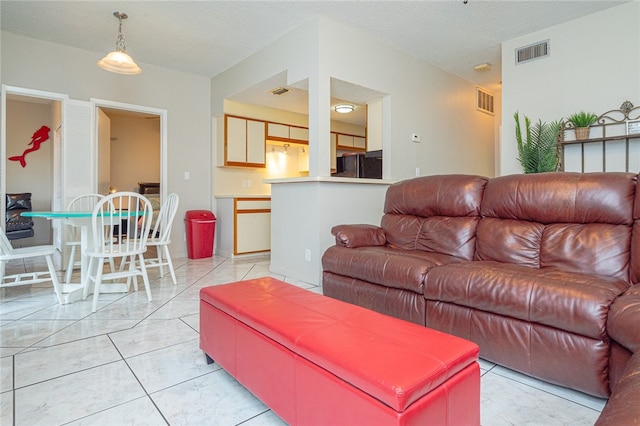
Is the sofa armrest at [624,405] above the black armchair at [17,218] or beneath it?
beneath

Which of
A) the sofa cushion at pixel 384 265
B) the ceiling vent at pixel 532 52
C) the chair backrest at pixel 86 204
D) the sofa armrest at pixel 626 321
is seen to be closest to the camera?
the sofa armrest at pixel 626 321

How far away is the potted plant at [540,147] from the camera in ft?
11.9

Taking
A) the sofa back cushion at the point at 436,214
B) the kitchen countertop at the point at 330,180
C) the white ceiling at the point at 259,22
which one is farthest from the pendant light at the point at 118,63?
the sofa back cushion at the point at 436,214

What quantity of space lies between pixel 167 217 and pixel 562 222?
3.53 metres

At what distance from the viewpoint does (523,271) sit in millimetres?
1765

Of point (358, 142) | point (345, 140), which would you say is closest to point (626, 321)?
point (345, 140)

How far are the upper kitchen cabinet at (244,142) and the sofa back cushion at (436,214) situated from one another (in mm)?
2948

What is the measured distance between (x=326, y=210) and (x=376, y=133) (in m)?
1.54

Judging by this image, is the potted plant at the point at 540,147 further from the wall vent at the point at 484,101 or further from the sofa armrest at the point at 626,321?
the sofa armrest at the point at 626,321

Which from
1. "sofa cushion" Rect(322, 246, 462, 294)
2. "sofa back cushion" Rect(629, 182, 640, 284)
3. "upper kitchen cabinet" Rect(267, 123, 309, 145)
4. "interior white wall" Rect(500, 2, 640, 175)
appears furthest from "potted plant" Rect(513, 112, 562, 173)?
"upper kitchen cabinet" Rect(267, 123, 309, 145)

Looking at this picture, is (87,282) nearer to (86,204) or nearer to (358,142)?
(86,204)

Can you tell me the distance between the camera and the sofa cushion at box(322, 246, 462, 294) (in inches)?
79.9

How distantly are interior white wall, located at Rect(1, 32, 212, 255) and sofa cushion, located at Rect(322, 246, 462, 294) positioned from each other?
128 inches

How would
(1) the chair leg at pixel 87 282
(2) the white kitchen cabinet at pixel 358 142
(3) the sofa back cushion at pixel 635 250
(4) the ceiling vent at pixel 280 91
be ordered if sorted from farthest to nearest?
(2) the white kitchen cabinet at pixel 358 142
(4) the ceiling vent at pixel 280 91
(1) the chair leg at pixel 87 282
(3) the sofa back cushion at pixel 635 250
